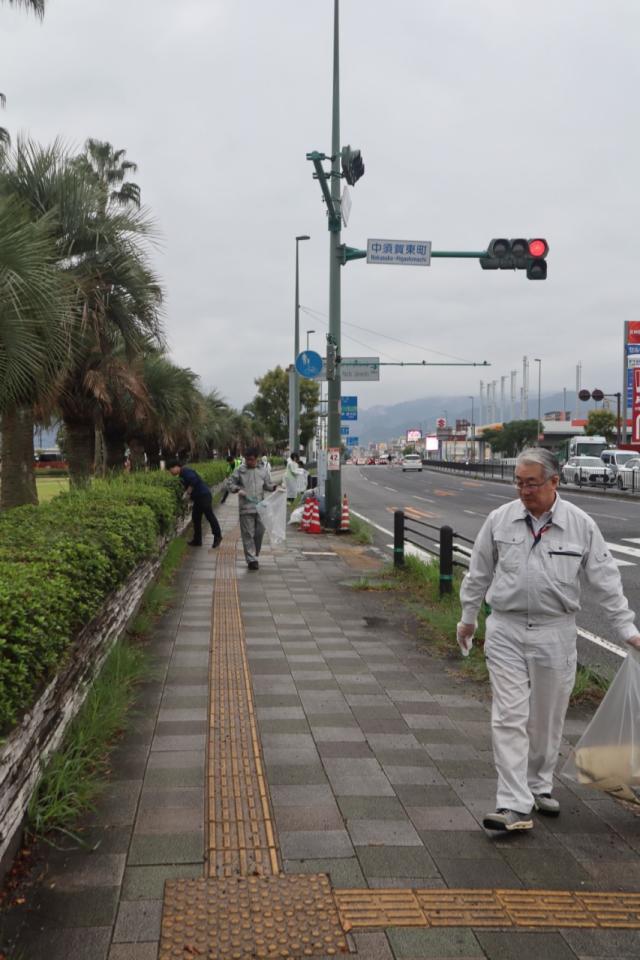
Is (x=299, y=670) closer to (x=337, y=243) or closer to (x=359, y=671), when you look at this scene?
(x=359, y=671)

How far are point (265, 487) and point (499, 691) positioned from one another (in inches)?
336

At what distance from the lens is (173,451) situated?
1044 inches

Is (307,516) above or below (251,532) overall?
below

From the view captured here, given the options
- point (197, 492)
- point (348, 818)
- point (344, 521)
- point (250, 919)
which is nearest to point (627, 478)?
point (344, 521)

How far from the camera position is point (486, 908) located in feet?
10.1

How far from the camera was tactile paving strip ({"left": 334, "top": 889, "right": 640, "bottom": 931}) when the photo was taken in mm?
2977

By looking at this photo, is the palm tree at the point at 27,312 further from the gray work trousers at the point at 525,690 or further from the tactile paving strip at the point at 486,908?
the tactile paving strip at the point at 486,908

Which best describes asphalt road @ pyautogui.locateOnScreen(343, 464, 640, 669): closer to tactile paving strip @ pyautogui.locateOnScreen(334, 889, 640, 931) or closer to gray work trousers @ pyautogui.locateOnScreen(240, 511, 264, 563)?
gray work trousers @ pyautogui.locateOnScreen(240, 511, 264, 563)

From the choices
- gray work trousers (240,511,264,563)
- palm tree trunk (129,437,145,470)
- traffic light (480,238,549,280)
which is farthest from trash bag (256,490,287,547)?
palm tree trunk (129,437,145,470)

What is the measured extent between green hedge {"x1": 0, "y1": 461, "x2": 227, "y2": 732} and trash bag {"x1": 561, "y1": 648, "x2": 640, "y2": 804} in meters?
2.43

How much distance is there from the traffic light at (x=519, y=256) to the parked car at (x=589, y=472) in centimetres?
2436

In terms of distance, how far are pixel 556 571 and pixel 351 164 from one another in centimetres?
1238

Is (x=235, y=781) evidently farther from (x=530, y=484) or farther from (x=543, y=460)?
(x=543, y=460)

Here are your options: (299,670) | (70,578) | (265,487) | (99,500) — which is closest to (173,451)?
(265,487)
